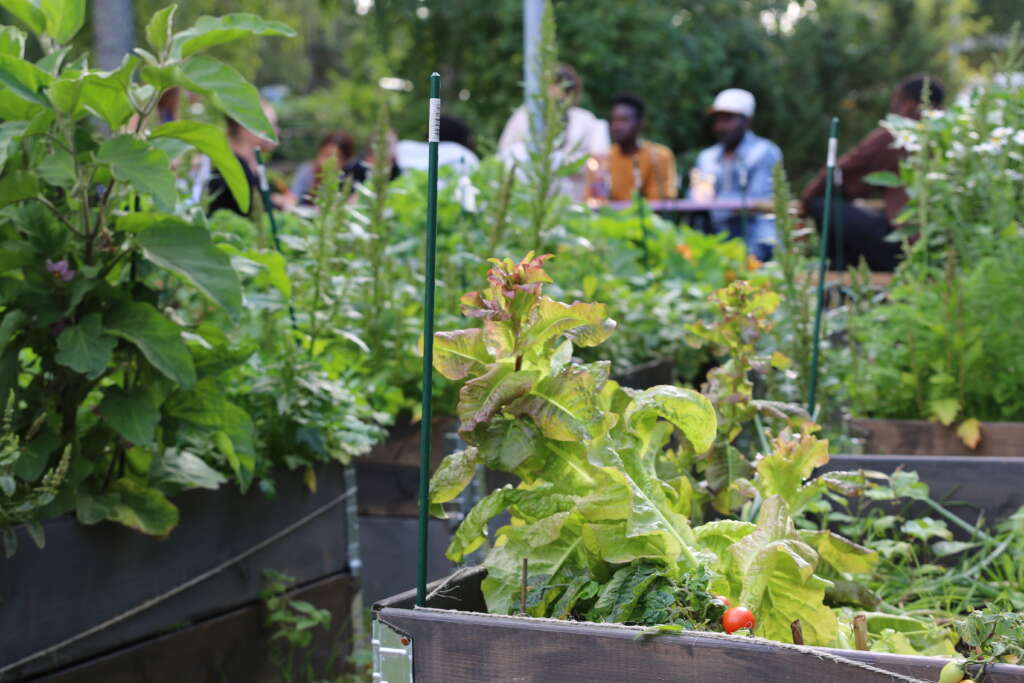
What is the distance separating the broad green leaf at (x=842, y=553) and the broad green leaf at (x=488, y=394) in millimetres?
662

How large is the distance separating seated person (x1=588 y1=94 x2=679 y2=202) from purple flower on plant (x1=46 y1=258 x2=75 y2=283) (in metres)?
6.14

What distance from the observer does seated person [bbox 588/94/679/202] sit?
27.4ft

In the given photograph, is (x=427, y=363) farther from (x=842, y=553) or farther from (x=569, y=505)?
(x=842, y=553)

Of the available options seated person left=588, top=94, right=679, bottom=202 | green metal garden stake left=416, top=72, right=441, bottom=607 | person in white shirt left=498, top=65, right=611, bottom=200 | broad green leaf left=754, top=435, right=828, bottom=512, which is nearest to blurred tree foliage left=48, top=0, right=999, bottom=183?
seated person left=588, top=94, right=679, bottom=202

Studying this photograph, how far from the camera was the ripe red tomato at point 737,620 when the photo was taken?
61.5 inches

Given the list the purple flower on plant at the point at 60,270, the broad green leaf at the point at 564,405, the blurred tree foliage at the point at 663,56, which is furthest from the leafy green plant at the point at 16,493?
the blurred tree foliage at the point at 663,56

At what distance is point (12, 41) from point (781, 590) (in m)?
1.87

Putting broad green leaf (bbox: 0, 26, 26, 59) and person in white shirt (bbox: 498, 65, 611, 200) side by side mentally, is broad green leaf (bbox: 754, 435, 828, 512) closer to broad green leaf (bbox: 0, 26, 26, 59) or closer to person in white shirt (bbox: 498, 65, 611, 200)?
broad green leaf (bbox: 0, 26, 26, 59)

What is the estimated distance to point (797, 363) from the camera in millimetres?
3506

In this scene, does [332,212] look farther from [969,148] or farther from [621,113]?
[621,113]

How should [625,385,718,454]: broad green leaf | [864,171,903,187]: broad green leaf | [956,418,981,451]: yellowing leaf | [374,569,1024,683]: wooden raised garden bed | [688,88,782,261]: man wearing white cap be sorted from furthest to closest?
[688,88,782,261]: man wearing white cap < [864,171,903,187]: broad green leaf < [956,418,981,451]: yellowing leaf < [625,385,718,454]: broad green leaf < [374,569,1024,683]: wooden raised garden bed

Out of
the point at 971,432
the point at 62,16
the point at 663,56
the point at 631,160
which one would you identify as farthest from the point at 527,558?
the point at 663,56

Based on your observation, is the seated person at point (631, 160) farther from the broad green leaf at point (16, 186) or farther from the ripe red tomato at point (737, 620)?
the ripe red tomato at point (737, 620)

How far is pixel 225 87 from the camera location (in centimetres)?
257
